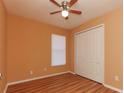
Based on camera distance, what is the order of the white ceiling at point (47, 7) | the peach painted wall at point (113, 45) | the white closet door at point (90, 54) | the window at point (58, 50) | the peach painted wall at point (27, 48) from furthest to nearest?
the window at point (58, 50) → the white closet door at point (90, 54) → the peach painted wall at point (27, 48) → the peach painted wall at point (113, 45) → the white ceiling at point (47, 7)

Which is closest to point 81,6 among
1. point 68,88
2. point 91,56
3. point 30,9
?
point 30,9

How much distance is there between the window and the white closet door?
667mm

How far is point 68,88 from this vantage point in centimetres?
340

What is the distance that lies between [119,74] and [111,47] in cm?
87

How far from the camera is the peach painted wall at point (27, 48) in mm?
3713

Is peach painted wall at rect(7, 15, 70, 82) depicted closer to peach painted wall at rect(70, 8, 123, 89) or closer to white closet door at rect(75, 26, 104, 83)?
white closet door at rect(75, 26, 104, 83)

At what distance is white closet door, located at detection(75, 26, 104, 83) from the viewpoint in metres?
3.93

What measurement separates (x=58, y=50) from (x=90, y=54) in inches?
62.6

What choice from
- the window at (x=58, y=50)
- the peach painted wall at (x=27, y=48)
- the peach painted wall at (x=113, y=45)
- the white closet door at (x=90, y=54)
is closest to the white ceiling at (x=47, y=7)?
the peach painted wall at (x=113, y=45)

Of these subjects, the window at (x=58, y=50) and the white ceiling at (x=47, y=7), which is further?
the window at (x=58, y=50)

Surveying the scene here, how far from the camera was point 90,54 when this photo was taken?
445cm

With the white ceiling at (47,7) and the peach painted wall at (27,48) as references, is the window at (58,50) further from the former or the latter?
the white ceiling at (47,7)

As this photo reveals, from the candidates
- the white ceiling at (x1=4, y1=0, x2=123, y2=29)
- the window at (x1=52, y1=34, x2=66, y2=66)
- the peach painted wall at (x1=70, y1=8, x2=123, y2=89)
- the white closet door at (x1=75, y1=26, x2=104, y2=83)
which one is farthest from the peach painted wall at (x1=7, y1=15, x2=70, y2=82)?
the peach painted wall at (x1=70, y1=8, x2=123, y2=89)

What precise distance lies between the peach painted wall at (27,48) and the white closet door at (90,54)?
1316 mm
